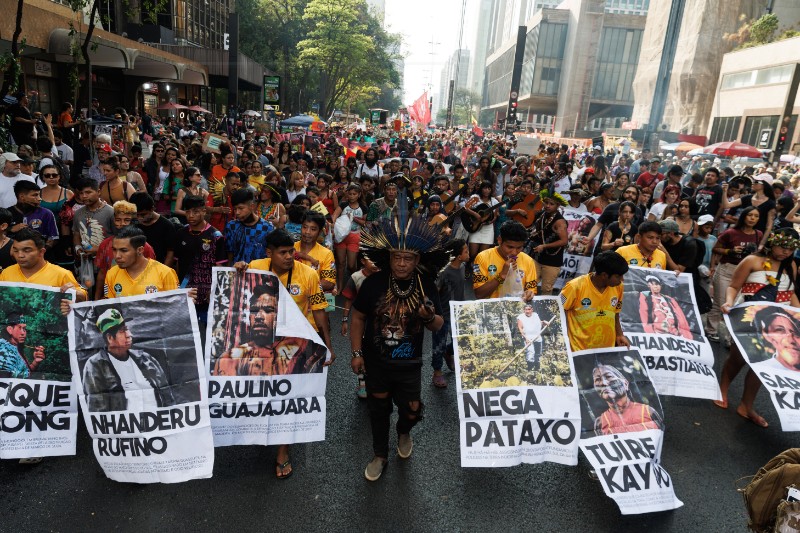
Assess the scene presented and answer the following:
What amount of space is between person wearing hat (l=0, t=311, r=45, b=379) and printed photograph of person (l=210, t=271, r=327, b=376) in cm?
122

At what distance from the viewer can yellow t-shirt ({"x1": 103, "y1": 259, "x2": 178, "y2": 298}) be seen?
4.05 meters

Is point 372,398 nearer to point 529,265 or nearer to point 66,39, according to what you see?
point 529,265

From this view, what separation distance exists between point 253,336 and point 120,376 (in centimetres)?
92

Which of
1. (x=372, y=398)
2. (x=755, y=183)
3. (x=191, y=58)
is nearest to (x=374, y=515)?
(x=372, y=398)

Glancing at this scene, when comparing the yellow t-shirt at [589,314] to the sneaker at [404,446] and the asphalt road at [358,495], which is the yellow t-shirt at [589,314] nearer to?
the asphalt road at [358,495]

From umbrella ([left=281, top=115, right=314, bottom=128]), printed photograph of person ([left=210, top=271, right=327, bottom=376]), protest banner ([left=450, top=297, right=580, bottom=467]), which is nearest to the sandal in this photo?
printed photograph of person ([left=210, top=271, right=327, bottom=376])

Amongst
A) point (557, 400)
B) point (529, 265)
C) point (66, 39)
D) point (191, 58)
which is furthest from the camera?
point (191, 58)

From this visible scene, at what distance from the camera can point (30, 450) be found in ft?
12.1

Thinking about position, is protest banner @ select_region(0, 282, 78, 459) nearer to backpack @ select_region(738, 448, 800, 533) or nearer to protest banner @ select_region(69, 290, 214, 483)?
protest banner @ select_region(69, 290, 214, 483)

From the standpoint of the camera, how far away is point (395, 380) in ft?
12.4

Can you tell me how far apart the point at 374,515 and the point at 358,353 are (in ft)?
3.56

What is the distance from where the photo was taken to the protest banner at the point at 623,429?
3588 millimetres

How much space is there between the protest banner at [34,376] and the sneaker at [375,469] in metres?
2.07

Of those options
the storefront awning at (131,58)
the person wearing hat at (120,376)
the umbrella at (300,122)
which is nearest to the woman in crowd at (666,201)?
the person wearing hat at (120,376)
